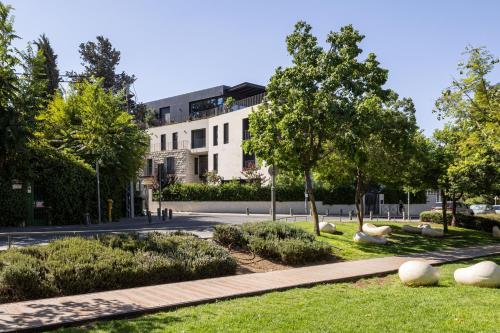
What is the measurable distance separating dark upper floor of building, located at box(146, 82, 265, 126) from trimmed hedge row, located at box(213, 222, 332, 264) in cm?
3544

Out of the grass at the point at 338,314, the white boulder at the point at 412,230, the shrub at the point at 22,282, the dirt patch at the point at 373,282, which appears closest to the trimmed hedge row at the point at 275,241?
the dirt patch at the point at 373,282

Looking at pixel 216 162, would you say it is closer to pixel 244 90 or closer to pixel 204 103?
pixel 244 90

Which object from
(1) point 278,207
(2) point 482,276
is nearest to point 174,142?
(1) point 278,207

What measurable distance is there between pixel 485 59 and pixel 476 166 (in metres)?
8.93

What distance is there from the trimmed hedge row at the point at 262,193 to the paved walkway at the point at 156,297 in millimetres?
30408

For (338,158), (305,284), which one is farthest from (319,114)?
(305,284)

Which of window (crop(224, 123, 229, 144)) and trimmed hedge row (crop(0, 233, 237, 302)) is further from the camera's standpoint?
window (crop(224, 123, 229, 144))

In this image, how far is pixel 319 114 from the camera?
17.0 metres

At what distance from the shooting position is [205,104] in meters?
59.7

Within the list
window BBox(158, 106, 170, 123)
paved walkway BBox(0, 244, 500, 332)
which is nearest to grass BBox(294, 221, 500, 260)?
paved walkway BBox(0, 244, 500, 332)

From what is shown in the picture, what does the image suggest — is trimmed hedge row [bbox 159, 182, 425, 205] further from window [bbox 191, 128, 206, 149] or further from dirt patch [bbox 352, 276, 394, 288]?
dirt patch [bbox 352, 276, 394, 288]

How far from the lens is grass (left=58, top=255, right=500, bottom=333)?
253 inches

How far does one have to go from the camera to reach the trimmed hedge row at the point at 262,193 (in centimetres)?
4303

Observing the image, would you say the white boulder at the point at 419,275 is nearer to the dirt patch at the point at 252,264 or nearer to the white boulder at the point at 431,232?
the dirt patch at the point at 252,264
